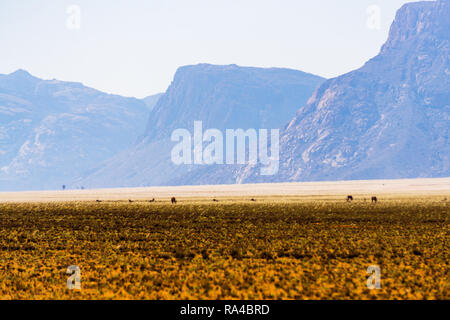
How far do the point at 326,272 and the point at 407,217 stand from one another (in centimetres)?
3462

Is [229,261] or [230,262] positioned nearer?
[230,262]

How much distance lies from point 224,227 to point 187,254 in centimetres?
1662

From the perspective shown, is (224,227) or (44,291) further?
(224,227)

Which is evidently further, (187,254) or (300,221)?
(300,221)
